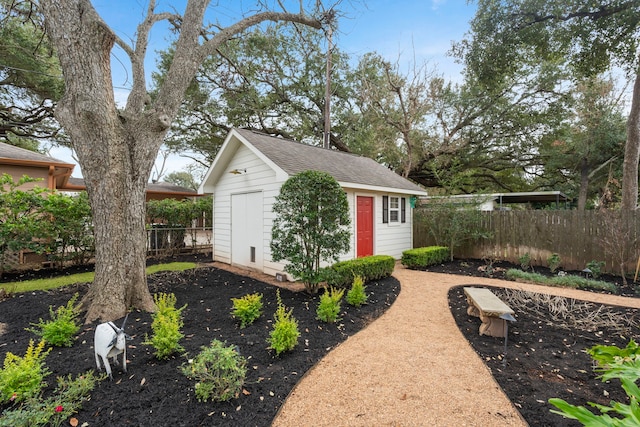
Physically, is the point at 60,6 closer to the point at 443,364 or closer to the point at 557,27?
the point at 443,364

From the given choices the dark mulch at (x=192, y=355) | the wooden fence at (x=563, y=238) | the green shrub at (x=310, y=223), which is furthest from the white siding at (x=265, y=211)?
the wooden fence at (x=563, y=238)

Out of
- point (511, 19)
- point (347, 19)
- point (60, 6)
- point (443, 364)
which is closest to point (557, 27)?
point (511, 19)

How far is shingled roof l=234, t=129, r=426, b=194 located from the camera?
728cm

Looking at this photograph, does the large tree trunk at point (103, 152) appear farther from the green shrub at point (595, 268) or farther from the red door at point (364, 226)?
the green shrub at point (595, 268)

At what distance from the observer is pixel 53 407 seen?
2.10m

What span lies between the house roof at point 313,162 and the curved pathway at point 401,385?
4071 millimetres

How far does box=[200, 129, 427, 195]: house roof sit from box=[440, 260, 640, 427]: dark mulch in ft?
14.6

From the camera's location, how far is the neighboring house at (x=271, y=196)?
7.41m

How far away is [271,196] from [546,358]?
5.89 m

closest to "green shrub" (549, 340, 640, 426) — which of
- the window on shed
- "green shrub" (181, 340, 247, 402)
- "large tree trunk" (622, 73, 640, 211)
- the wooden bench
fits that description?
"green shrub" (181, 340, 247, 402)

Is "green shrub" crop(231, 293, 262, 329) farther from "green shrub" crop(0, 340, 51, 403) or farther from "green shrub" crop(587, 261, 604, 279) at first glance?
"green shrub" crop(587, 261, 604, 279)

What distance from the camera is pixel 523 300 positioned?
5.10m

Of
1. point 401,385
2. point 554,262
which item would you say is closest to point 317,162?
point 401,385

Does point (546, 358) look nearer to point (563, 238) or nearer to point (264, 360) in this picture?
point (264, 360)
